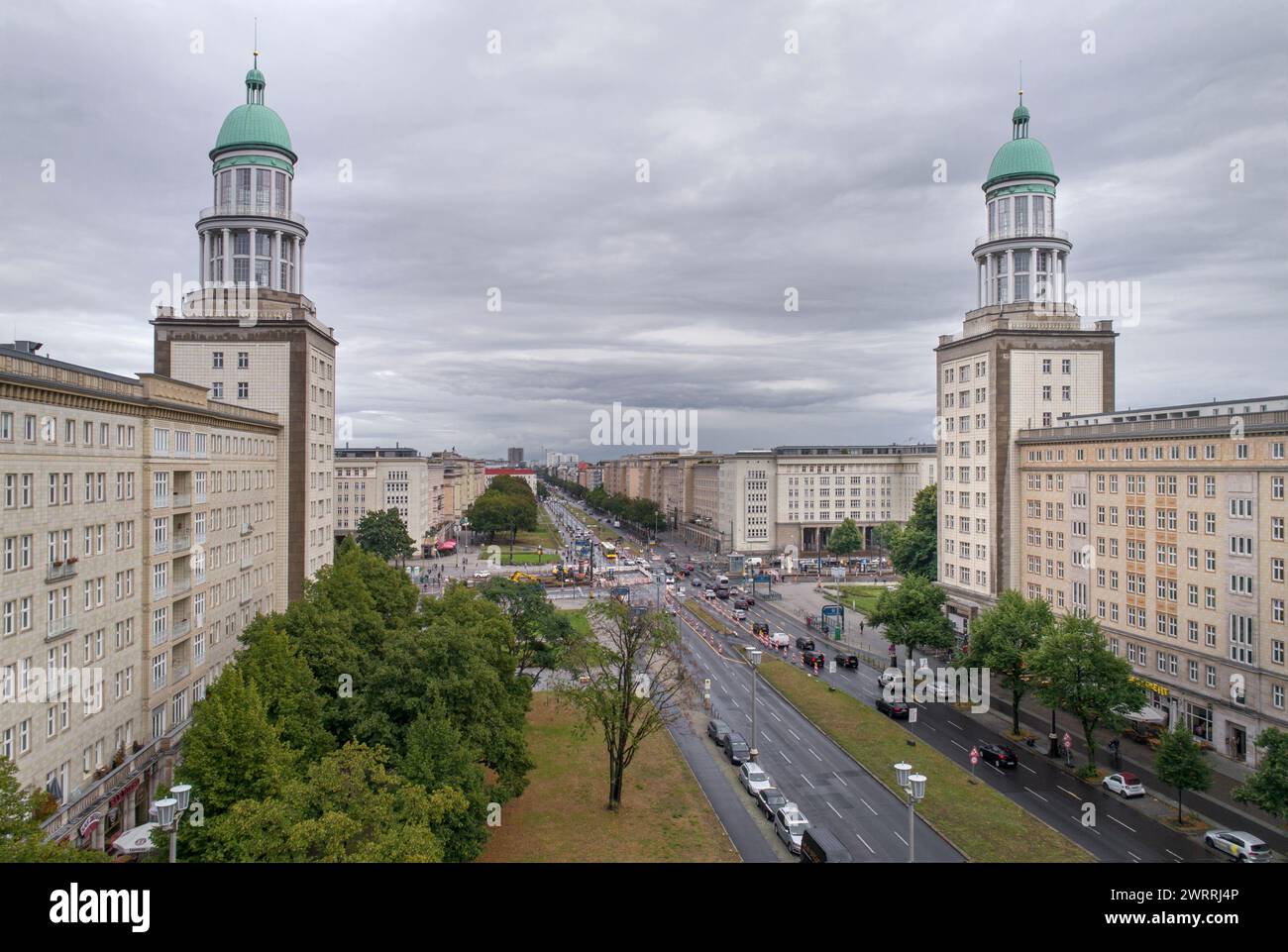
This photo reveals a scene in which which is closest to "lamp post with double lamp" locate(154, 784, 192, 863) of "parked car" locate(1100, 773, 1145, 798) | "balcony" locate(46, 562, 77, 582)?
"balcony" locate(46, 562, 77, 582)

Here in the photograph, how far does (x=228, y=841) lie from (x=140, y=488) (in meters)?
20.0

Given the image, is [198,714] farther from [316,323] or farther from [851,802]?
[316,323]

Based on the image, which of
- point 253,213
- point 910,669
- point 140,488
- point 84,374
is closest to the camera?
point 84,374

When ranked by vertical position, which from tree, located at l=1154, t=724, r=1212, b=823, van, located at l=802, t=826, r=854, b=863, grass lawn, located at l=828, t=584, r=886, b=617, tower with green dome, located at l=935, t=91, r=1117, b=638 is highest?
tower with green dome, located at l=935, t=91, r=1117, b=638

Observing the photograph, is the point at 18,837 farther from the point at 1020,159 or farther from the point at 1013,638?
the point at 1020,159

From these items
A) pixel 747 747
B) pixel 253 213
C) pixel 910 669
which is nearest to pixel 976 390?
pixel 910 669

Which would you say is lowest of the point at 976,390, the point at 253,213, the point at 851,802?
the point at 851,802

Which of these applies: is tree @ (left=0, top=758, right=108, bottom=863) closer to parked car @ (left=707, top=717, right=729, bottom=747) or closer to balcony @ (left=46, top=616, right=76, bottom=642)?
balcony @ (left=46, top=616, right=76, bottom=642)

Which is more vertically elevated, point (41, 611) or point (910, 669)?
point (41, 611)

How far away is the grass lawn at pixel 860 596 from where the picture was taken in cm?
8922

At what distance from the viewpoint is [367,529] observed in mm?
108250

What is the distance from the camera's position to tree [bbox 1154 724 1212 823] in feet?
110

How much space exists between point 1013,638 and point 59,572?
45272mm

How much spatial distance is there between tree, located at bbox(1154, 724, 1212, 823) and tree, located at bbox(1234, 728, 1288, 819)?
112 inches
